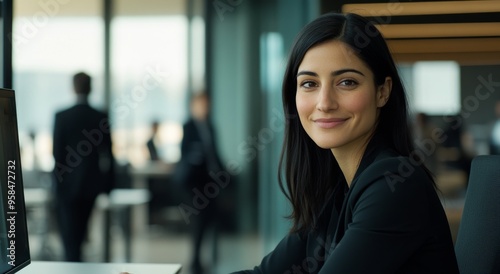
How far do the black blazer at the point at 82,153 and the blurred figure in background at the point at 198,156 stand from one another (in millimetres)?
574

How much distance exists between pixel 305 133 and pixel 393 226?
494mm

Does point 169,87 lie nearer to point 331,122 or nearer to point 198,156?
point 198,156

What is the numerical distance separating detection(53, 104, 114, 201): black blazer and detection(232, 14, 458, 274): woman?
3481mm

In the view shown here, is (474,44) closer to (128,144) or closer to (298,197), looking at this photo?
(128,144)

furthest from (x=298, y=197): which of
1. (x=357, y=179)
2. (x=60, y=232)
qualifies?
(x=60, y=232)

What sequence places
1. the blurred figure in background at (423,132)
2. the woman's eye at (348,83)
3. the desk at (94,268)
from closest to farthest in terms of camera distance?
the woman's eye at (348,83)
the desk at (94,268)
the blurred figure in background at (423,132)

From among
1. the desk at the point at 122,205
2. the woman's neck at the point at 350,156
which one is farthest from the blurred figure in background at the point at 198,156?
Result: the woman's neck at the point at 350,156

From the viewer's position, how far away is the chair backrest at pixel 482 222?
1320mm

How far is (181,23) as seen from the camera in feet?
17.2

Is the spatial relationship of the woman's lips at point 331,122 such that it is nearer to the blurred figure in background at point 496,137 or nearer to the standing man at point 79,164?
the standing man at point 79,164

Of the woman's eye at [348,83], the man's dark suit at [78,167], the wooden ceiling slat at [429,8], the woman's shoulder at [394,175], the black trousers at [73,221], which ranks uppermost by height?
the wooden ceiling slat at [429,8]

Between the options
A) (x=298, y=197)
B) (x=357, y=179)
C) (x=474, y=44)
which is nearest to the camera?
(x=357, y=179)

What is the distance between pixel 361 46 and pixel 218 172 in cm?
381

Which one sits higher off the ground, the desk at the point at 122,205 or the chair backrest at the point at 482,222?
the chair backrest at the point at 482,222
